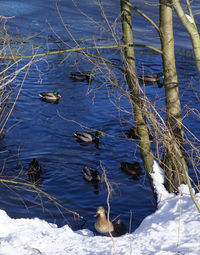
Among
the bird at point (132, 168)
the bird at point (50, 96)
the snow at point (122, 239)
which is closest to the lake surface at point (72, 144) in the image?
the bird at point (132, 168)

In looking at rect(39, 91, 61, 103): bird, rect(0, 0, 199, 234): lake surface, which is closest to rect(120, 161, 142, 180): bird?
rect(0, 0, 199, 234): lake surface

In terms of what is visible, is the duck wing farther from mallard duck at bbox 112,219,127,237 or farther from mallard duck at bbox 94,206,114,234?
mallard duck at bbox 112,219,127,237

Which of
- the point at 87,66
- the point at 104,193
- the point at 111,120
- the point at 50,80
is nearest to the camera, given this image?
the point at 104,193

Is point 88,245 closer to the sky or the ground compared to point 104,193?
closer to the sky

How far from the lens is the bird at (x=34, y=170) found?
9877 millimetres

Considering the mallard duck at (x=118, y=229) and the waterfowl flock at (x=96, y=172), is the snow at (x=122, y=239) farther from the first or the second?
the mallard duck at (x=118, y=229)

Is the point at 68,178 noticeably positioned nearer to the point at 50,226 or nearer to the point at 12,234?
the point at 50,226

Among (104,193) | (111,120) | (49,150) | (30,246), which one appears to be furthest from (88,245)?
(111,120)

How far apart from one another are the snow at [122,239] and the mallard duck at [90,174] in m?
3.02

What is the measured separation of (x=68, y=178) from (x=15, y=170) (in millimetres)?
1320

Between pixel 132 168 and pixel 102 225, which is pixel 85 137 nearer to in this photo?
pixel 132 168

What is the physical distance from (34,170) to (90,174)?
1323mm

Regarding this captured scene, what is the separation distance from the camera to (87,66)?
18969 millimetres

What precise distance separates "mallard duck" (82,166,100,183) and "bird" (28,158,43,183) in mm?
1070
